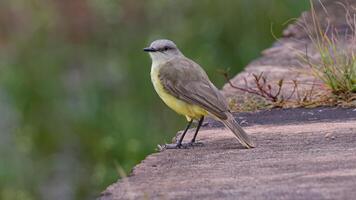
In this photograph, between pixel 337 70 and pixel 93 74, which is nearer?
pixel 337 70

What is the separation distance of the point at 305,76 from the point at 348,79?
→ 1.23m

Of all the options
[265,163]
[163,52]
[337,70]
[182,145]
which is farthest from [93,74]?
[265,163]

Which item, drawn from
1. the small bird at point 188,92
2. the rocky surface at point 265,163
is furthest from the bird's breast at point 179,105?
the rocky surface at point 265,163

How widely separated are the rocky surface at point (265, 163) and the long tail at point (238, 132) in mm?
64

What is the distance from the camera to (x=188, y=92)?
29.1ft

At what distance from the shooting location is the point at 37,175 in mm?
13961

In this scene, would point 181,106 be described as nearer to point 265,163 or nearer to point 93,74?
point 265,163

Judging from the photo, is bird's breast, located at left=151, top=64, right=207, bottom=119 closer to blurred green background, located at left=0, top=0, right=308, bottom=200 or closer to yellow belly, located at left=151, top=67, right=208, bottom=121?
yellow belly, located at left=151, top=67, right=208, bottom=121

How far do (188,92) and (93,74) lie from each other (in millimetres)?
6736

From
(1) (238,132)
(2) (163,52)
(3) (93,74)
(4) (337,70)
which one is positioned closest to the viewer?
(1) (238,132)

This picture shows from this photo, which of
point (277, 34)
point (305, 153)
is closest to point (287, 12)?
point (277, 34)

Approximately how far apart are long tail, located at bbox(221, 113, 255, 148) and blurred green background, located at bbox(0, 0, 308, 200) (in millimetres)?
4428

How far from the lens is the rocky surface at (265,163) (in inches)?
259

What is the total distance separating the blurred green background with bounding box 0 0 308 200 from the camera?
13781 mm
